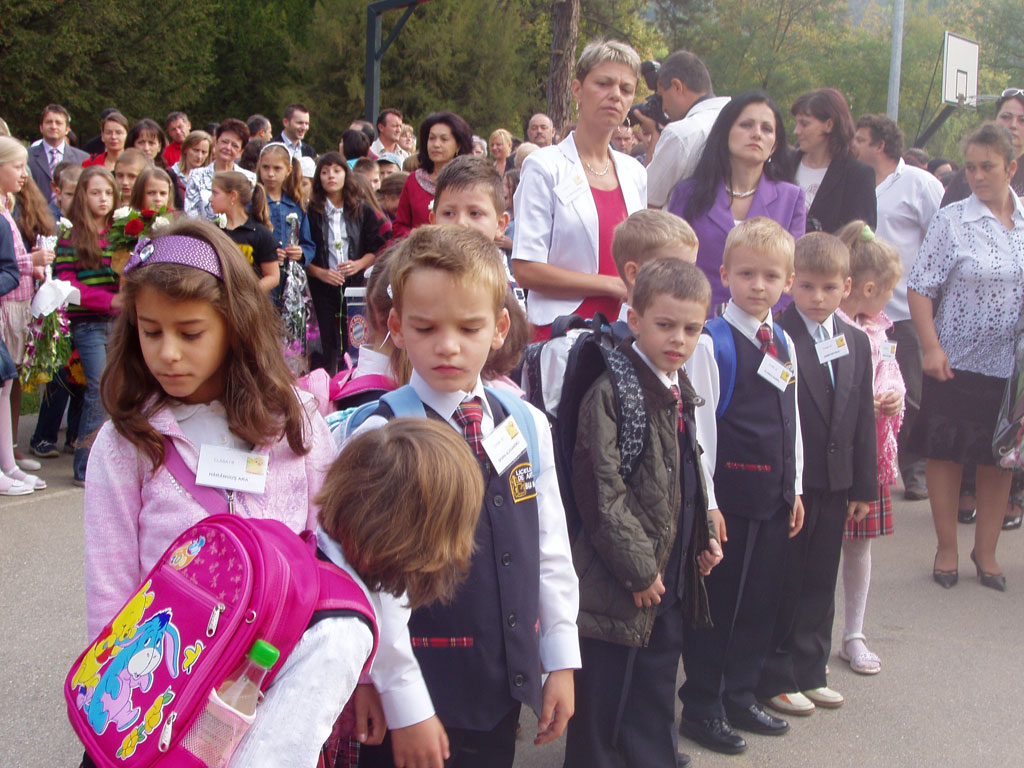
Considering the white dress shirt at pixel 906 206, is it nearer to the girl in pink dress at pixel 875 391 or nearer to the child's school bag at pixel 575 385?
the girl in pink dress at pixel 875 391

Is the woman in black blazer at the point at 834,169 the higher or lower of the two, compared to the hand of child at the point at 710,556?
higher

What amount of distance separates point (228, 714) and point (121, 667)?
0.23 metres

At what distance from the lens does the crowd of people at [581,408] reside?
5.95 ft

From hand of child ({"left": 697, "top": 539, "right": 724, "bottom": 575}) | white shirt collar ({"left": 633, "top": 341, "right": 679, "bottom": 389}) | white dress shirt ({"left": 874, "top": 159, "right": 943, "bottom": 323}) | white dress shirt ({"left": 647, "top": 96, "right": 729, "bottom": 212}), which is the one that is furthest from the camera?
white dress shirt ({"left": 874, "top": 159, "right": 943, "bottom": 323})

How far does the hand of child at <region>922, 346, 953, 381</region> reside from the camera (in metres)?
4.81

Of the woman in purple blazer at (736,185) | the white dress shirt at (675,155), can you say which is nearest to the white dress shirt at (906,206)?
the white dress shirt at (675,155)

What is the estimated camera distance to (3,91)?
20844mm

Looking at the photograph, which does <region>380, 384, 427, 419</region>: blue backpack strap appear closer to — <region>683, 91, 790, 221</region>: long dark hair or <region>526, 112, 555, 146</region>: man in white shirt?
<region>683, 91, 790, 221</region>: long dark hair

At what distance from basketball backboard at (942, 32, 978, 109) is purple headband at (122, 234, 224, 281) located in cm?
2000

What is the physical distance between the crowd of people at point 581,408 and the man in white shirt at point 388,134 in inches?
182

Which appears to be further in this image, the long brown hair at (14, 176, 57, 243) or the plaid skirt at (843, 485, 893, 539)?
the long brown hair at (14, 176, 57, 243)

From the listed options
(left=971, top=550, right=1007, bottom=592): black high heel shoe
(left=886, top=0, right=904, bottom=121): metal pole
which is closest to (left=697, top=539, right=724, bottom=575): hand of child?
(left=971, top=550, right=1007, bottom=592): black high heel shoe

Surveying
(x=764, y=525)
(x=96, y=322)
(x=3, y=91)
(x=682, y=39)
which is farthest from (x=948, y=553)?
(x=682, y=39)

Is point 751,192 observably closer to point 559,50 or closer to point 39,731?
point 39,731
